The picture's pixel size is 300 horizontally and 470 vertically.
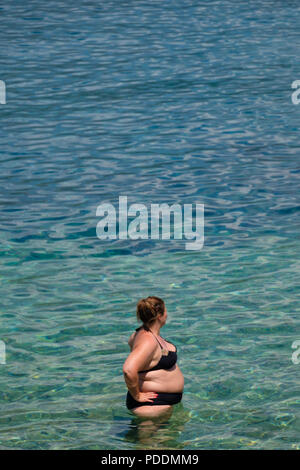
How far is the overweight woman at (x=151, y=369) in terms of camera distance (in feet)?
24.8

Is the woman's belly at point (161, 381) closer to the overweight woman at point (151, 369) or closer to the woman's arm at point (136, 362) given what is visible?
the overweight woman at point (151, 369)

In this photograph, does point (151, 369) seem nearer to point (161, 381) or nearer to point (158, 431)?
point (161, 381)

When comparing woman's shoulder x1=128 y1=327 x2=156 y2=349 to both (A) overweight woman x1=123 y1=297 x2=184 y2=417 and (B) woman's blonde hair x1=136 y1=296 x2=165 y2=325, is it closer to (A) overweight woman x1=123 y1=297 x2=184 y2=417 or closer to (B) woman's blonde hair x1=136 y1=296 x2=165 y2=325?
(A) overweight woman x1=123 y1=297 x2=184 y2=417

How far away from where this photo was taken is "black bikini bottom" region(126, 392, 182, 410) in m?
7.77

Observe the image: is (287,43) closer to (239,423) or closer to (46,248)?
(46,248)

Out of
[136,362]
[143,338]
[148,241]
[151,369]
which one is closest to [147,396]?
[151,369]

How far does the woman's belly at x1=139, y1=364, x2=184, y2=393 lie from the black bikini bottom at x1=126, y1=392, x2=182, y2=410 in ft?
0.15

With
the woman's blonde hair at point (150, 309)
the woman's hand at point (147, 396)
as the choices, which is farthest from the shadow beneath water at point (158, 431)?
the woman's blonde hair at point (150, 309)

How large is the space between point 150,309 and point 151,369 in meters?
0.54

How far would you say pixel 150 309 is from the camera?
24.9ft

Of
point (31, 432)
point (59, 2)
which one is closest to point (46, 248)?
point (31, 432)

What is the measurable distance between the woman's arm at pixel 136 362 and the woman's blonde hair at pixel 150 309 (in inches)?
7.2

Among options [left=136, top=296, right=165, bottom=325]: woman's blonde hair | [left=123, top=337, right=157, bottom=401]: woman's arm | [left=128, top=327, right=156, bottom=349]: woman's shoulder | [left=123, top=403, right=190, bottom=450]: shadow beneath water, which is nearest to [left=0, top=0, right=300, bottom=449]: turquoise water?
[left=123, top=403, right=190, bottom=450]: shadow beneath water

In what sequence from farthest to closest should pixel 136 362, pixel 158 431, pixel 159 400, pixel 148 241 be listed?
pixel 148 241 → pixel 159 400 → pixel 158 431 → pixel 136 362
